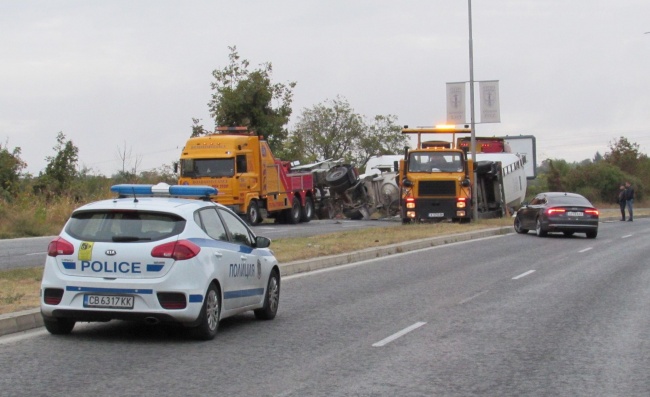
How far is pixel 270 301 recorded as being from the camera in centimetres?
1283

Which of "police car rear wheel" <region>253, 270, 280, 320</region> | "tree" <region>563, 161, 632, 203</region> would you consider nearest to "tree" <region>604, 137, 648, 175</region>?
"tree" <region>563, 161, 632, 203</region>

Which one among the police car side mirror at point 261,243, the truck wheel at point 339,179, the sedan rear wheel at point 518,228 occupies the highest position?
the truck wheel at point 339,179

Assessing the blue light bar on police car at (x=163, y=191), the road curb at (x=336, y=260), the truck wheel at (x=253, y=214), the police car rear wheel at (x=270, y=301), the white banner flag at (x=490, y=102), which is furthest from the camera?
the white banner flag at (x=490, y=102)

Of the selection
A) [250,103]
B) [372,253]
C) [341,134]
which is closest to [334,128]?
[341,134]

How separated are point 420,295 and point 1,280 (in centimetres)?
642

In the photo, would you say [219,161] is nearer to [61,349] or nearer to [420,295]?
[420,295]

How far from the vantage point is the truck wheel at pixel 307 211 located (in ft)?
143

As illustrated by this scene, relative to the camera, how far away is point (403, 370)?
917cm

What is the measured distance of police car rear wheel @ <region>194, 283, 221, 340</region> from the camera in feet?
34.6

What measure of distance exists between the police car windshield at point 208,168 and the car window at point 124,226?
2589 cm

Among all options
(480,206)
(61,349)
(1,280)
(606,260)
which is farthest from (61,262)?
(480,206)

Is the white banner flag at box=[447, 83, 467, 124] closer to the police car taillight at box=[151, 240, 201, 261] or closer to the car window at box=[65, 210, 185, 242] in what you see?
the car window at box=[65, 210, 185, 242]

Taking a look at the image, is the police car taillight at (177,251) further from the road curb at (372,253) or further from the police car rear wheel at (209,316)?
the road curb at (372,253)

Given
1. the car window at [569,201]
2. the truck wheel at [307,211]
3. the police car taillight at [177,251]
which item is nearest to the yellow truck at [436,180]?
the car window at [569,201]
